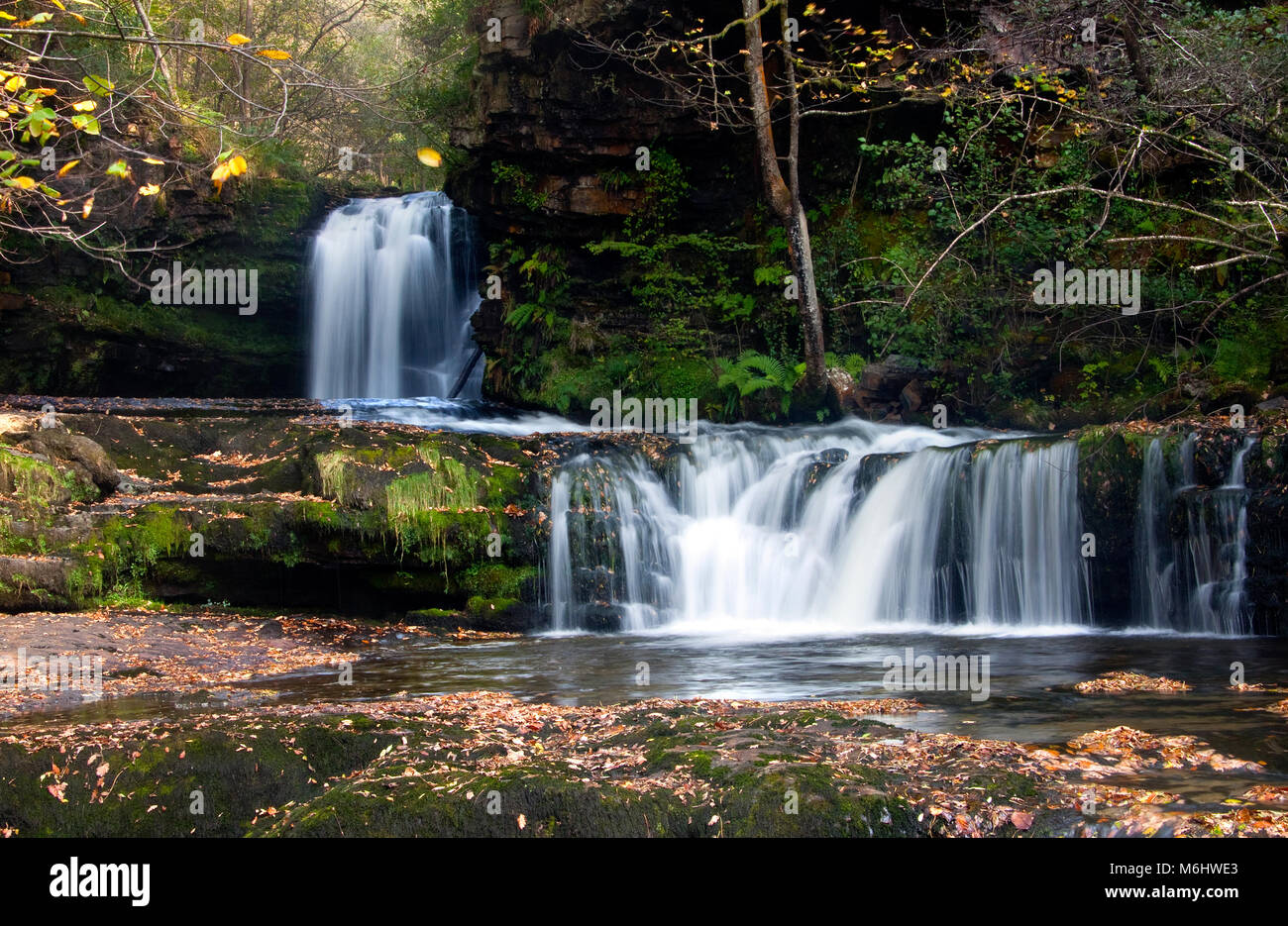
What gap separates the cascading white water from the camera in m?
11.6

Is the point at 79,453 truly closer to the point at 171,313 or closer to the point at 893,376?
the point at 171,313

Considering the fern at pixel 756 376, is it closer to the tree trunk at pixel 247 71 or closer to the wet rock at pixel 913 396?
the wet rock at pixel 913 396

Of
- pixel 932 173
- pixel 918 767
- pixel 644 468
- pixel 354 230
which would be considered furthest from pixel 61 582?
pixel 932 173

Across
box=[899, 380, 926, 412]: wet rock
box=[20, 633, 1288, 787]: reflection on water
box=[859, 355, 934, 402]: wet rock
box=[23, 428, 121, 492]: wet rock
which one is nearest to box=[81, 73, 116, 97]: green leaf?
box=[20, 633, 1288, 787]: reflection on water

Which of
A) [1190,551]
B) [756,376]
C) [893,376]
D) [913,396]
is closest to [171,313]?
[756,376]

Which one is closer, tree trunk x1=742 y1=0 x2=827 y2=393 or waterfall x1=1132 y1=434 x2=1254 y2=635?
waterfall x1=1132 y1=434 x2=1254 y2=635

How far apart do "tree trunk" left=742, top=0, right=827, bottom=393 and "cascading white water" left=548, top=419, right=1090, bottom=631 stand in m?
3.36

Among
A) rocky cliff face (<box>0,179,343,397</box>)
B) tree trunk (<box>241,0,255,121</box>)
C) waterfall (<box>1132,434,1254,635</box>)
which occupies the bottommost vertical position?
waterfall (<box>1132,434,1254,635</box>)

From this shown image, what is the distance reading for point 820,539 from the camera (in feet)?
42.2

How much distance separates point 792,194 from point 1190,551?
855 cm

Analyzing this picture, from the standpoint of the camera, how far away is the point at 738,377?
17.2m

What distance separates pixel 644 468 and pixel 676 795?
8935 millimetres

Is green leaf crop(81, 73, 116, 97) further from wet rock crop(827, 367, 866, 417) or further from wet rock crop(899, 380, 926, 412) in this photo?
wet rock crop(899, 380, 926, 412)

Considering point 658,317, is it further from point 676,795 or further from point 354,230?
point 676,795
